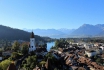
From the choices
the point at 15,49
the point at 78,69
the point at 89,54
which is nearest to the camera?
the point at 78,69

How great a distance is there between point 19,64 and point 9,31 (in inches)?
4621

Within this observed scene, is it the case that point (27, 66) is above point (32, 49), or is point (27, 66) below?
below

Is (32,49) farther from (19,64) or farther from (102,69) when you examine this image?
(102,69)

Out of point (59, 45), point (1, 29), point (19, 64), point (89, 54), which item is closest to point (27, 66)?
point (19, 64)

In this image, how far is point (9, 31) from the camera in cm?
14488

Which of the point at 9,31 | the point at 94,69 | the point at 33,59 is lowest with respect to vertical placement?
the point at 94,69

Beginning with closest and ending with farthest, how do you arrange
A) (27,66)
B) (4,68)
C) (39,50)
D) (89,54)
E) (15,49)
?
(4,68), (27,66), (39,50), (15,49), (89,54)

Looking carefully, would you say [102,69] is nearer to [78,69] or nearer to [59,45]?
[78,69]

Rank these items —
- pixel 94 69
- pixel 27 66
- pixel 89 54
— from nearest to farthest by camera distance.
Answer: pixel 27 66, pixel 94 69, pixel 89 54

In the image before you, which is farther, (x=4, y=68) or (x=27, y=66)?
(x=27, y=66)

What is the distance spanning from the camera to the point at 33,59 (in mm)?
29719

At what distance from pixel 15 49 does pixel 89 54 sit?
29.9 meters

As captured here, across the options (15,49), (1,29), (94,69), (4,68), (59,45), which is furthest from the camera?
(1,29)

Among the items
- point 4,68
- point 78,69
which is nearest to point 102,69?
point 78,69
